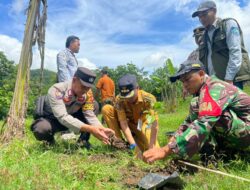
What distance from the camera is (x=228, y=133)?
10.9 feet

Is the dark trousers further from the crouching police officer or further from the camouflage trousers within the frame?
the camouflage trousers

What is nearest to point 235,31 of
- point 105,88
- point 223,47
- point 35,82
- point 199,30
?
point 223,47

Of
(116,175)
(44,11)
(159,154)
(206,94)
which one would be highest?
(44,11)

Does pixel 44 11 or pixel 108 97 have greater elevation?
pixel 44 11

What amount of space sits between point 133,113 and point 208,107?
1889 mm

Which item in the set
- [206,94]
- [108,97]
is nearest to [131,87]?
[206,94]

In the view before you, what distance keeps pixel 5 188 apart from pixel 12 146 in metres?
1.73

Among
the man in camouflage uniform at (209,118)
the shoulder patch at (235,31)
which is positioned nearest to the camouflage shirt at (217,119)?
the man in camouflage uniform at (209,118)

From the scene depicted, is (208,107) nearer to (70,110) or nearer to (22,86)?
(70,110)

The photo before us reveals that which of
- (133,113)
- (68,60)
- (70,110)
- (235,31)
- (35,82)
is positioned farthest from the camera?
(35,82)

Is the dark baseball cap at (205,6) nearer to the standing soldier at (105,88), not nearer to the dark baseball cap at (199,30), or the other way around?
the dark baseball cap at (199,30)

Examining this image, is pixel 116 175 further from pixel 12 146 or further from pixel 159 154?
pixel 12 146

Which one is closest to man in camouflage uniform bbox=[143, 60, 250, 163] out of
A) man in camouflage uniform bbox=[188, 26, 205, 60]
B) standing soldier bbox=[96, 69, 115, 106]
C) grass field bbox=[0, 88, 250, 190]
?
grass field bbox=[0, 88, 250, 190]

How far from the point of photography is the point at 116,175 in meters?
3.04
